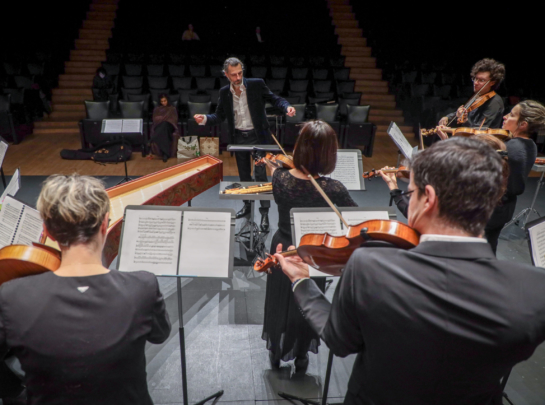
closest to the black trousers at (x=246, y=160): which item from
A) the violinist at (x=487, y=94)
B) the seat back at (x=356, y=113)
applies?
the violinist at (x=487, y=94)

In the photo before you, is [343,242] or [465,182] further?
[343,242]

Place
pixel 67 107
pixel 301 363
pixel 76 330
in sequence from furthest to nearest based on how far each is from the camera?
pixel 67 107 → pixel 301 363 → pixel 76 330

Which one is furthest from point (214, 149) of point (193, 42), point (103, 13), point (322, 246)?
point (103, 13)

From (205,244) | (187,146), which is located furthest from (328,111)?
(205,244)

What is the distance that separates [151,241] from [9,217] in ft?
2.23

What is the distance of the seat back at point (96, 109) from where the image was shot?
7.14 metres

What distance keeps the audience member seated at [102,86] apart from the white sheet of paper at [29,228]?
23.0 feet

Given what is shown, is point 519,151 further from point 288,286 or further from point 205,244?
point 205,244

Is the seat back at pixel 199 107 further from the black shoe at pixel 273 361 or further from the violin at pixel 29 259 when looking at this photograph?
the violin at pixel 29 259

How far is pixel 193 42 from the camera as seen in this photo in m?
9.99

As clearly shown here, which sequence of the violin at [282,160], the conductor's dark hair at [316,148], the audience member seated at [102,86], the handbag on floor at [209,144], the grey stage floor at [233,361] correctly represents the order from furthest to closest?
the audience member seated at [102,86] < the handbag on floor at [209,144] < the violin at [282,160] < the grey stage floor at [233,361] < the conductor's dark hair at [316,148]

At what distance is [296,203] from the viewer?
2213 mm

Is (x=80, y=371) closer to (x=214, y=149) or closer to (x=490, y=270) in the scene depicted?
(x=490, y=270)

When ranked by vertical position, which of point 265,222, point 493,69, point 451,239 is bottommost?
point 265,222
